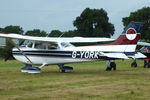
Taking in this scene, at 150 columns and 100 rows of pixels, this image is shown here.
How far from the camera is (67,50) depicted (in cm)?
1633

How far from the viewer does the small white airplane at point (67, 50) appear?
15367 mm

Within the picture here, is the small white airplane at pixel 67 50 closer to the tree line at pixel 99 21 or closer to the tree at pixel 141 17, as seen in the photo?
the tree line at pixel 99 21

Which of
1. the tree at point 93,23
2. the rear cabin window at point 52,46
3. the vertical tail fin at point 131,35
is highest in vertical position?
the tree at point 93,23

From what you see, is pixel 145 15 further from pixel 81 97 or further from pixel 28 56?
pixel 81 97

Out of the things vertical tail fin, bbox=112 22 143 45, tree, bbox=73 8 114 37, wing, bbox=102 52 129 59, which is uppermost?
tree, bbox=73 8 114 37

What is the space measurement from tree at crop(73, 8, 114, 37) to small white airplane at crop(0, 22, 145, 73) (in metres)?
58.0

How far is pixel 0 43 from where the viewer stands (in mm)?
32125

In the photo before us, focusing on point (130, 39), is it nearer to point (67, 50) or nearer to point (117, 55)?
point (117, 55)

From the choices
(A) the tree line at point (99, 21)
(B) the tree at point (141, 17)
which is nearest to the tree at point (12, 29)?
(A) the tree line at point (99, 21)

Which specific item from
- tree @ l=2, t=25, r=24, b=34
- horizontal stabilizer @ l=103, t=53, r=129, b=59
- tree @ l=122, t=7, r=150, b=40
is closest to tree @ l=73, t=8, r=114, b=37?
tree @ l=122, t=7, r=150, b=40

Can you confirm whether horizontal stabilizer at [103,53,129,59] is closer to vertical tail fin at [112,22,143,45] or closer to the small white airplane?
the small white airplane

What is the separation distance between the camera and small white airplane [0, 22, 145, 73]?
50.4 feet

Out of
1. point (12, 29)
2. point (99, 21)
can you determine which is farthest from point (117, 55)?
point (12, 29)

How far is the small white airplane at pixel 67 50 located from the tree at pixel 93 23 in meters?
58.0
